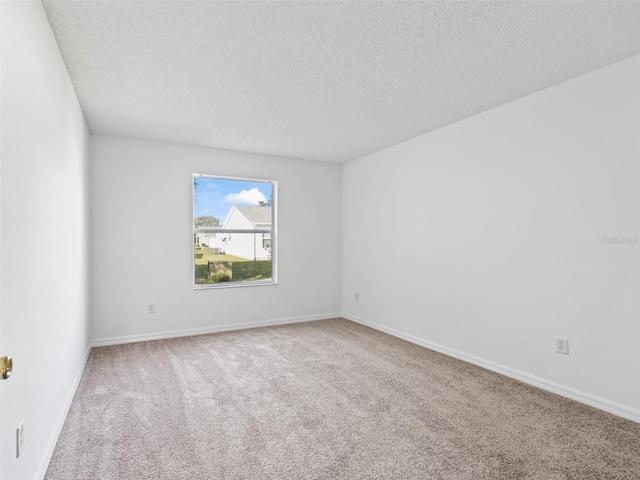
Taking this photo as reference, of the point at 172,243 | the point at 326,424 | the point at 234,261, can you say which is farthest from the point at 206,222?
the point at 326,424

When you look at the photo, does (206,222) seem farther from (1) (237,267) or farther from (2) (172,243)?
(1) (237,267)

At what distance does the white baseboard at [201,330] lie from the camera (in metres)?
4.12

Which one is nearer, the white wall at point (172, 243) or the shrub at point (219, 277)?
the white wall at point (172, 243)

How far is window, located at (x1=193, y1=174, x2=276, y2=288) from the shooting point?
4.75 m

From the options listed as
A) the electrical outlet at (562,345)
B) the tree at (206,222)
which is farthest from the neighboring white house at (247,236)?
the electrical outlet at (562,345)

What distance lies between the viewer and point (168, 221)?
4.43 meters

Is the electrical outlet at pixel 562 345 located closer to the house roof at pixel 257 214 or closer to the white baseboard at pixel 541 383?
the white baseboard at pixel 541 383

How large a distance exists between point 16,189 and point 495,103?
3.44 metres

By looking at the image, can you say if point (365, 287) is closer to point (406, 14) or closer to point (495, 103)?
point (495, 103)

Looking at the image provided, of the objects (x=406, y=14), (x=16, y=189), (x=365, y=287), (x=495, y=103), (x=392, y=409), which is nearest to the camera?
(x=16, y=189)

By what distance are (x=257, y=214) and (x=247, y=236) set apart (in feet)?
1.14

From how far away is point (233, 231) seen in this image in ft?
16.1

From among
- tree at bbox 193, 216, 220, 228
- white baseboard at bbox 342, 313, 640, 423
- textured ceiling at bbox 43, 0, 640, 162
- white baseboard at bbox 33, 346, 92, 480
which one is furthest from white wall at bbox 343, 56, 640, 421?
white baseboard at bbox 33, 346, 92, 480

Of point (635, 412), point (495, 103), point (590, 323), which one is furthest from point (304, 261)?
point (635, 412)
